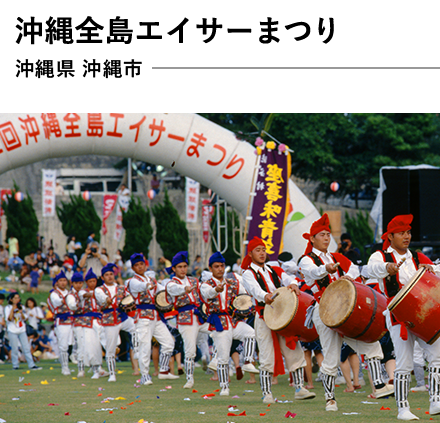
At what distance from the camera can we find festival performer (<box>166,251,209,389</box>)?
9.43m

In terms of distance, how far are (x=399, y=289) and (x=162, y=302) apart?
470 cm

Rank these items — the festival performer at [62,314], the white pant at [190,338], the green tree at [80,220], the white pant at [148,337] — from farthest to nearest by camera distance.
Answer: the green tree at [80,220]
the festival performer at [62,314]
the white pant at [148,337]
the white pant at [190,338]

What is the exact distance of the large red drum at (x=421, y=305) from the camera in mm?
5816

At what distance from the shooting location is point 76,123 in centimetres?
1224

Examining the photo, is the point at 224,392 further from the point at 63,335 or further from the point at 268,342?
the point at 63,335

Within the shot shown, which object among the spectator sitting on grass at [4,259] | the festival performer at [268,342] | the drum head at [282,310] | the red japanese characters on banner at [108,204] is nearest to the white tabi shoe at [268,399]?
the festival performer at [268,342]

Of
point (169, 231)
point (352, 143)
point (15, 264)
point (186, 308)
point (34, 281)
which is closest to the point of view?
point (186, 308)

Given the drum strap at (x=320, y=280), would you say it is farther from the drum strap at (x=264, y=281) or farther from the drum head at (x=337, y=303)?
the drum strap at (x=264, y=281)

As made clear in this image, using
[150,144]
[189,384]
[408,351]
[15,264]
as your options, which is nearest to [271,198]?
[150,144]

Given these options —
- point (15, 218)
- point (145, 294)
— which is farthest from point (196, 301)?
point (15, 218)

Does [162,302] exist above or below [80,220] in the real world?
below

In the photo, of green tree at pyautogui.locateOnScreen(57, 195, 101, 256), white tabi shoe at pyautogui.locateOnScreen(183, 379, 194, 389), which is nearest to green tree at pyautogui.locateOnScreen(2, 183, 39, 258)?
green tree at pyautogui.locateOnScreen(57, 195, 101, 256)

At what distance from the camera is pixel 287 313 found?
718 centimetres

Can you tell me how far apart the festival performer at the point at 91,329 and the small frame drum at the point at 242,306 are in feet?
9.03
